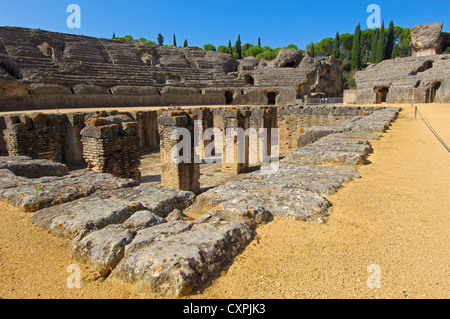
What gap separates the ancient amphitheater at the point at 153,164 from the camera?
2.44m

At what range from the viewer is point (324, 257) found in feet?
7.82

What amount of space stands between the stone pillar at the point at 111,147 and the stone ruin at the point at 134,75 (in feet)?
61.1

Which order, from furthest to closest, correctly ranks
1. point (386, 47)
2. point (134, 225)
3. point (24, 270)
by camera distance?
point (386, 47) < point (134, 225) < point (24, 270)

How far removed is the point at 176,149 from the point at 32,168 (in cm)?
431

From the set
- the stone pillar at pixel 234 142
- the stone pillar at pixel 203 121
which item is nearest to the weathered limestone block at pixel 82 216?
the stone pillar at pixel 234 142

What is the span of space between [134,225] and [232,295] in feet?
4.09

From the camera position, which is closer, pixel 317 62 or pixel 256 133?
pixel 256 133

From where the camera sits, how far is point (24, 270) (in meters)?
2.44

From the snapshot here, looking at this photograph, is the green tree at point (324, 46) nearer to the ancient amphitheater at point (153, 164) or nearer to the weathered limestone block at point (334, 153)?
the ancient amphitheater at point (153, 164)

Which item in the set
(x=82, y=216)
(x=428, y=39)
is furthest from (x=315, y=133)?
(x=428, y=39)

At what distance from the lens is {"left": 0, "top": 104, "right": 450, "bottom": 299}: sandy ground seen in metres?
2.04

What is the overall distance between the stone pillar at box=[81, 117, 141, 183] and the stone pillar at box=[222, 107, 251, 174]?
536 centimetres
